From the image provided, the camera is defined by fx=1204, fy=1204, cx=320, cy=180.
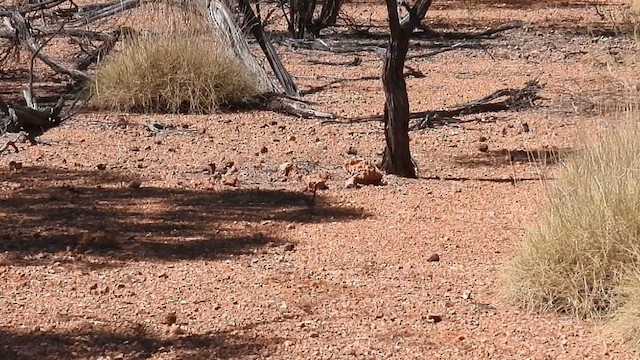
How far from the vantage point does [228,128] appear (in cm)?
939

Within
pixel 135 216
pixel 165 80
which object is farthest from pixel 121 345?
pixel 165 80

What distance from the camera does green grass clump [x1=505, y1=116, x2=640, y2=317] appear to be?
485 cm

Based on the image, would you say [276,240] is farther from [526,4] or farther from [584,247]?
[526,4]

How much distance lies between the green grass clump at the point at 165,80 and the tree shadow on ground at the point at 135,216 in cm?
223

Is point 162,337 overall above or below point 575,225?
below

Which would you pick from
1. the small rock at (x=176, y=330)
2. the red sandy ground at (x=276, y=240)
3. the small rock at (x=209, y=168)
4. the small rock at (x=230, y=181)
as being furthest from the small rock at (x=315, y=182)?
the small rock at (x=176, y=330)

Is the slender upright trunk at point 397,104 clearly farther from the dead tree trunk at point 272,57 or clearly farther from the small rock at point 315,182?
the dead tree trunk at point 272,57

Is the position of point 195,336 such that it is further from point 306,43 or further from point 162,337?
point 306,43

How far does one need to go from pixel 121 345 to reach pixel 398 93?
340cm

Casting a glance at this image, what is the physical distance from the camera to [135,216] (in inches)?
266

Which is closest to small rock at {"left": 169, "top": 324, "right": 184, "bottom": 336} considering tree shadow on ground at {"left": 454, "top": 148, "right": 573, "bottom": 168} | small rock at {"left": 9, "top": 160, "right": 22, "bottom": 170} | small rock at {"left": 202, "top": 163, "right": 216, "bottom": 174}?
small rock at {"left": 202, "top": 163, "right": 216, "bottom": 174}

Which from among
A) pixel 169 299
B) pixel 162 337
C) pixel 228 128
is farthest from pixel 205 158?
pixel 162 337

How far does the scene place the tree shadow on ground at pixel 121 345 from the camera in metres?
4.50

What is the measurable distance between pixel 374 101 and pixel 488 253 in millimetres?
4784
